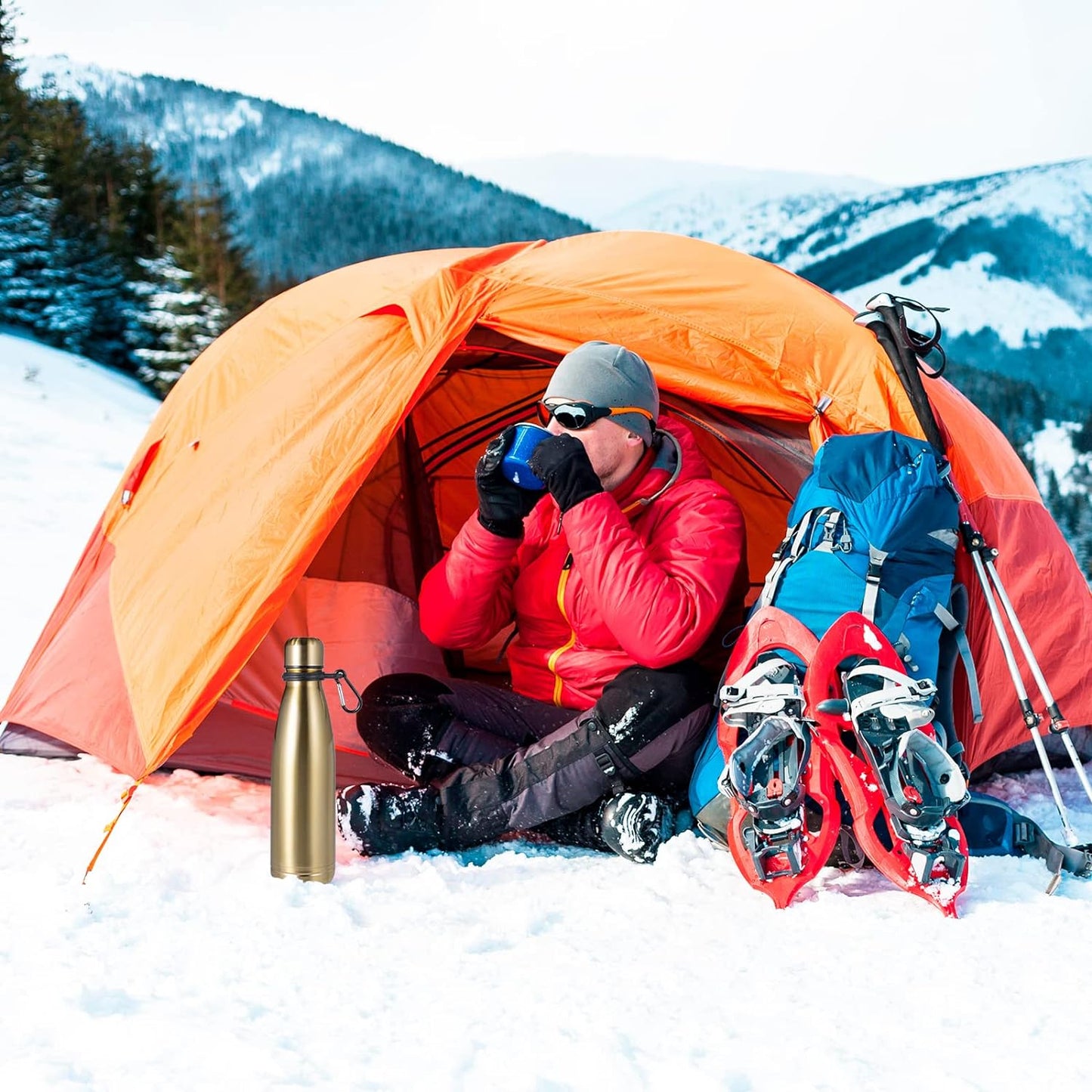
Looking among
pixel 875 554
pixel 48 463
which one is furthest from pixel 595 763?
pixel 48 463

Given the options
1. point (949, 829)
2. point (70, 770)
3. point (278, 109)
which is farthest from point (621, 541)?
point (278, 109)

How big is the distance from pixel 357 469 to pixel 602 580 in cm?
62

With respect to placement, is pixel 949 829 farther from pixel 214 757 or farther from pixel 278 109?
pixel 278 109

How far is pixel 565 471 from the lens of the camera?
260 cm

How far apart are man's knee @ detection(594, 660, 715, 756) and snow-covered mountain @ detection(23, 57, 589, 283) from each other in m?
74.2

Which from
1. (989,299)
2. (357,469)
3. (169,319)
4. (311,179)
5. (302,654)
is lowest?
(169,319)

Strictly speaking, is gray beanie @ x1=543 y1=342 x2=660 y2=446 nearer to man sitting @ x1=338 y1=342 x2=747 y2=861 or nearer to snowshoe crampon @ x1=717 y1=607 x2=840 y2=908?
man sitting @ x1=338 y1=342 x2=747 y2=861

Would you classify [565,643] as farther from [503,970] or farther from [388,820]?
[503,970]

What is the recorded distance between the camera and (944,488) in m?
2.73

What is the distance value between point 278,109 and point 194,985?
330ft

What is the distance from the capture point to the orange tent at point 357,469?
2.64 metres

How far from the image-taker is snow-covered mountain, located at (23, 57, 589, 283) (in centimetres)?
8106

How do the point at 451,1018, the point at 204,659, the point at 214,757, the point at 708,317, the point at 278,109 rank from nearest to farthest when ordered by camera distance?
1. the point at 451,1018
2. the point at 204,659
3. the point at 708,317
4. the point at 214,757
5. the point at 278,109

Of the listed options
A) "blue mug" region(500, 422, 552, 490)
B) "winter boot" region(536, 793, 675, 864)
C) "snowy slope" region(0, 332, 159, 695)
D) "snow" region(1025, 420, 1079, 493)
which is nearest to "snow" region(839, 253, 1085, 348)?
"snow" region(1025, 420, 1079, 493)
